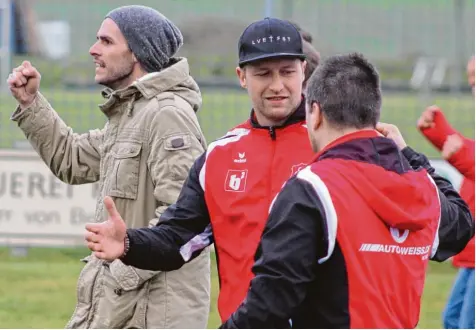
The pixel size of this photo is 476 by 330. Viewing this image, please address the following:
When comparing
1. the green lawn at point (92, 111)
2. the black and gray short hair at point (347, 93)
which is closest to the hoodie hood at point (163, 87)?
the black and gray short hair at point (347, 93)

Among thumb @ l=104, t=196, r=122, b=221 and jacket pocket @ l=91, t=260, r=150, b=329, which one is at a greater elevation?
thumb @ l=104, t=196, r=122, b=221

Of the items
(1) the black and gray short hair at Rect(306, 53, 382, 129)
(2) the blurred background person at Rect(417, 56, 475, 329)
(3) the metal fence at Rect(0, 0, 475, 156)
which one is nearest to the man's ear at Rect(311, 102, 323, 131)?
(1) the black and gray short hair at Rect(306, 53, 382, 129)

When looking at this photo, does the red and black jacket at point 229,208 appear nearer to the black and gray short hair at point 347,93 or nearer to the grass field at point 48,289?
the black and gray short hair at point 347,93

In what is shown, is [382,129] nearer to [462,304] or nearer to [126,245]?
[126,245]

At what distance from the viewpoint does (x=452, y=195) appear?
4.16 meters

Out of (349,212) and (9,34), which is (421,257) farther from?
(9,34)

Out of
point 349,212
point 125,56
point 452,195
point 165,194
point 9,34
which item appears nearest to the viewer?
point 349,212

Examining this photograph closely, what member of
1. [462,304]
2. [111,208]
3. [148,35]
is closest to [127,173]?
[148,35]

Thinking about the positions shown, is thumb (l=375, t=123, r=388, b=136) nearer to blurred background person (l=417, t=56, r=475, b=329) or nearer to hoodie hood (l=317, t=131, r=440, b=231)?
hoodie hood (l=317, t=131, r=440, b=231)

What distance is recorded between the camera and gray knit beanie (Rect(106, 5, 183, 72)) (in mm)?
5375

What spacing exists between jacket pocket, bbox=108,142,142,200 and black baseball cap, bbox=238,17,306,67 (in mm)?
856

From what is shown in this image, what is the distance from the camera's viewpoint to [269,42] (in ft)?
14.5

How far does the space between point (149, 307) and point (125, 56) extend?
1.16m

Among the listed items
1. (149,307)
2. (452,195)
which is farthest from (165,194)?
(452,195)
